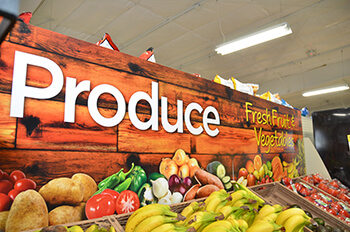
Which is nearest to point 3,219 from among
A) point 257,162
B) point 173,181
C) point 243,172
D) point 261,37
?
point 173,181

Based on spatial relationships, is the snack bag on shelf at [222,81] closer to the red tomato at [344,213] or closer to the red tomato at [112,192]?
the red tomato at [112,192]

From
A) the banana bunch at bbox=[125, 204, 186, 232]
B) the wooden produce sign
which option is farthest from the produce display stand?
the banana bunch at bbox=[125, 204, 186, 232]

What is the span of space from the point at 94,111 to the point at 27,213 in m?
0.67

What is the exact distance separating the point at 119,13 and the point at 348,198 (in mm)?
5863

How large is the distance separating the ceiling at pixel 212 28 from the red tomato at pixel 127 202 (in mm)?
3762

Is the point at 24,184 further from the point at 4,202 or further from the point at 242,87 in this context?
the point at 242,87

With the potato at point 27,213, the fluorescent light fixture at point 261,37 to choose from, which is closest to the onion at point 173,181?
the potato at point 27,213

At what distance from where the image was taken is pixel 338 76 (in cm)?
995

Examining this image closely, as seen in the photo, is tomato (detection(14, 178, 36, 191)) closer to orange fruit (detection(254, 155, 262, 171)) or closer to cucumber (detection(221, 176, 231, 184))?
cucumber (detection(221, 176, 231, 184))

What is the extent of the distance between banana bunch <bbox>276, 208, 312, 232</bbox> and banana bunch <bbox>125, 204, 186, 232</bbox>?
0.86m

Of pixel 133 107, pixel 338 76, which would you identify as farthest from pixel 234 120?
pixel 338 76

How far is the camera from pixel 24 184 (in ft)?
4.32

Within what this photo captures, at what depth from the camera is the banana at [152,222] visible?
4.24 ft

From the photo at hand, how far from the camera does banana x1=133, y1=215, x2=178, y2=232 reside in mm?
1293
